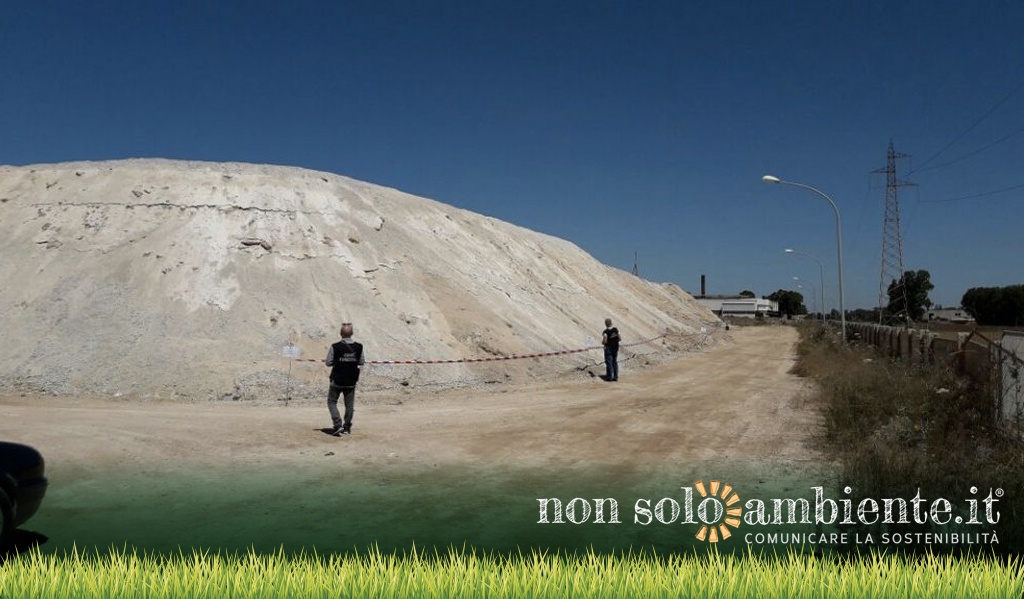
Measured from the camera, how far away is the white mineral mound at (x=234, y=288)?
1881 cm

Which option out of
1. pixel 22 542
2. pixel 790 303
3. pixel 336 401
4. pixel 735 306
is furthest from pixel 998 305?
pixel 22 542

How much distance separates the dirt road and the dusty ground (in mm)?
43

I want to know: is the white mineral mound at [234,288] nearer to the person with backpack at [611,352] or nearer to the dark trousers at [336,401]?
the person with backpack at [611,352]

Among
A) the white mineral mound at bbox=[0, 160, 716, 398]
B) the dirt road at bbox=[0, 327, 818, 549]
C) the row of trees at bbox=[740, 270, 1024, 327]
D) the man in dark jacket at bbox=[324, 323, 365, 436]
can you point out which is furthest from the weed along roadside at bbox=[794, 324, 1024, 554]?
the row of trees at bbox=[740, 270, 1024, 327]

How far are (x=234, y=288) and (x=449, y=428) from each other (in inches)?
432

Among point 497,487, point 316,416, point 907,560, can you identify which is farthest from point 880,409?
point 316,416

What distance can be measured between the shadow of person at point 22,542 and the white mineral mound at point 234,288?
1094 centimetres

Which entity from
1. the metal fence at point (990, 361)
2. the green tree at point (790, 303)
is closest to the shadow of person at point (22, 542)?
the metal fence at point (990, 361)

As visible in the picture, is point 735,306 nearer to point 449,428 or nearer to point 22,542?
point 449,428

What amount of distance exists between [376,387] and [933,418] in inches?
482

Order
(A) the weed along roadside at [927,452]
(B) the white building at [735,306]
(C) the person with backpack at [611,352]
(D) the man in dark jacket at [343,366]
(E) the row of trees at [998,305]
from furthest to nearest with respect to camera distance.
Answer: (B) the white building at [735,306] < (E) the row of trees at [998,305] < (C) the person with backpack at [611,352] < (D) the man in dark jacket at [343,366] < (A) the weed along roadside at [927,452]

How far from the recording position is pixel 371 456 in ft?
35.2

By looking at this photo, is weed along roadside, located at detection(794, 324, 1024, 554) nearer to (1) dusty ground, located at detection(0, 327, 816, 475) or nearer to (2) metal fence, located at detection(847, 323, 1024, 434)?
(2) metal fence, located at detection(847, 323, 1024, 434)

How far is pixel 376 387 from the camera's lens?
18.7m
